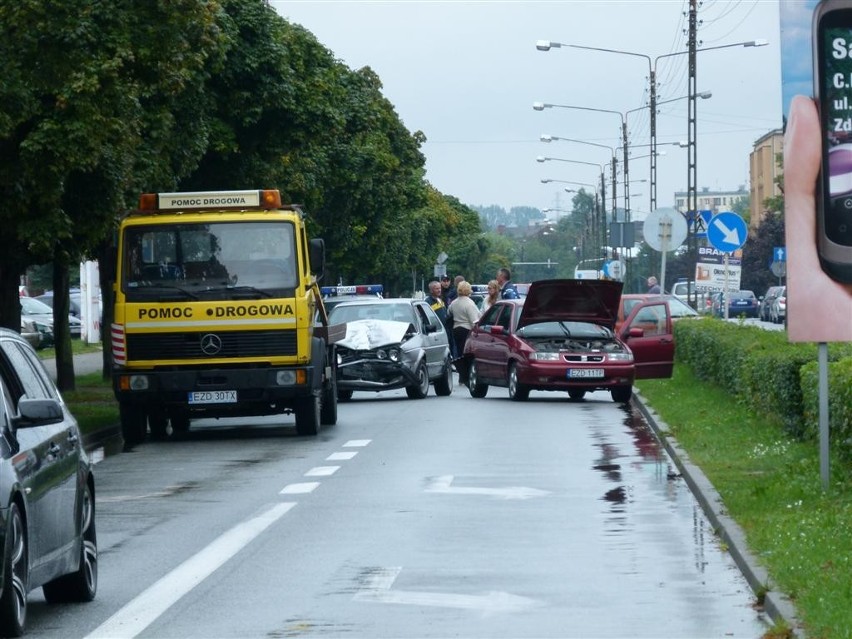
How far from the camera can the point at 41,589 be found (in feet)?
35.9

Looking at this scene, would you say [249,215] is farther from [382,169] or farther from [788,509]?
[382,169]

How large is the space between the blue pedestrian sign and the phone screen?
15.9 m

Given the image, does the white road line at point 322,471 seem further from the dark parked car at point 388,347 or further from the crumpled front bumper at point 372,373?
the crumpled front bumper at point 372,373

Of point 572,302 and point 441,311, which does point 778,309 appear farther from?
point 572,302

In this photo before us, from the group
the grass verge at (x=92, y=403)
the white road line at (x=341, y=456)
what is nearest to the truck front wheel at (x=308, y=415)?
the grass verge at (x=92, y=403)

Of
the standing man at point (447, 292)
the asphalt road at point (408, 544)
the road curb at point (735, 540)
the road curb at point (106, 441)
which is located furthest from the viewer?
the standing man at point (447, 292)

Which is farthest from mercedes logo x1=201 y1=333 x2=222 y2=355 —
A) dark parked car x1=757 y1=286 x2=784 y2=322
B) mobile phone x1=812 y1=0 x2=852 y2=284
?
dark parked car x1=757 y1=286 x2=784 y2=322

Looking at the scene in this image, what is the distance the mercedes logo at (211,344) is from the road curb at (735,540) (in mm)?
5188

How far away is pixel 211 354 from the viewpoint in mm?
22344

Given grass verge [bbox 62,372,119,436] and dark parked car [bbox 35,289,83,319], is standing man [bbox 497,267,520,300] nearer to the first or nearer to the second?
grass verge [bbox 62,372,119,436]

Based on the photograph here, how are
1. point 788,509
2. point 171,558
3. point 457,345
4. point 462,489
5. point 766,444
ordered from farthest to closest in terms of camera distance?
point 457,345 < point 766,444 < point 462,489 < point 788,509 < point 171,558

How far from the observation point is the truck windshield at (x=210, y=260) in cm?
2228

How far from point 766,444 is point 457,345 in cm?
1897

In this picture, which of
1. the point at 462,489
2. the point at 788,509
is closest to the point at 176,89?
the point at 462,489
